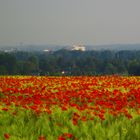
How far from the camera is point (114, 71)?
153 meters

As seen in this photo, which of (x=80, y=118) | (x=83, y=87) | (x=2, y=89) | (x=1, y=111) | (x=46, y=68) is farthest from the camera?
(x=46, y=68)

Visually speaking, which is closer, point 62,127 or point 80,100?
point 62,127

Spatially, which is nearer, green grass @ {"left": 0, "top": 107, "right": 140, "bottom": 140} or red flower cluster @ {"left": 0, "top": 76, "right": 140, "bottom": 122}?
green grass @ {"left": 0, "top": 107, "right": 140, "bottom": 140}

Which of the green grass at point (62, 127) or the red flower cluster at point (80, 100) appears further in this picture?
the red flower cluster at point (80, 100)

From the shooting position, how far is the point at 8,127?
943cm

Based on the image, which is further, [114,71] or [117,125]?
[114,71]

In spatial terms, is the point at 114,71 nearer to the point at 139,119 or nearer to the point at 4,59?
the point at 4,59

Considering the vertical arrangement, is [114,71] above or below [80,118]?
below

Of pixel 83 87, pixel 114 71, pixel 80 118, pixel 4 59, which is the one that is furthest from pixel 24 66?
pixel 80 118

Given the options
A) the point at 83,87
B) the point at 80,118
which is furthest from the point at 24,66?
the point at 80,118

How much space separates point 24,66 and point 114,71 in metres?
28.7

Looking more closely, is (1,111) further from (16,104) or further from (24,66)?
(24,66)

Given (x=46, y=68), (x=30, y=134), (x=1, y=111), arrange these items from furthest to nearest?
1. (x=46, y=68)
2. (x=1, y=111)
3. (x=30, y=134)

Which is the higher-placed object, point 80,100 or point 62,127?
point 62,127
